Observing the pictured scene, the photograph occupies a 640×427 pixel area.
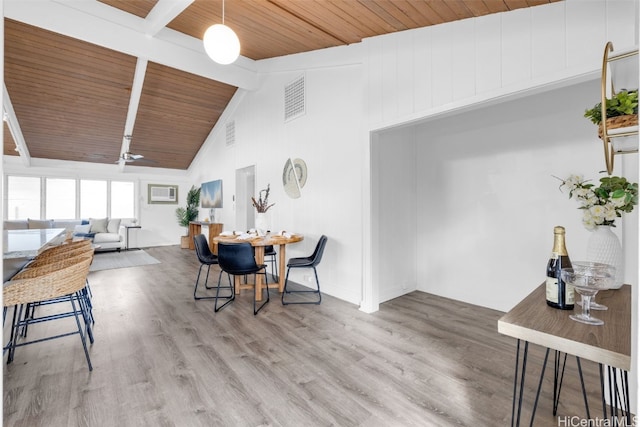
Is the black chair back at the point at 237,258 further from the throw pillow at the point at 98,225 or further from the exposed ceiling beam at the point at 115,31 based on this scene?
the throw pillow at the point at 98,225

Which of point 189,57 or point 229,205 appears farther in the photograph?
point 229,205

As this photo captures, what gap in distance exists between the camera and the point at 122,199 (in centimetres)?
842

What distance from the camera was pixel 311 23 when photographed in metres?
3.25

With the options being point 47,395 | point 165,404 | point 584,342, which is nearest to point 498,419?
point 584,342

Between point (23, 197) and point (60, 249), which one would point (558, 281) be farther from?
point (23, 197)

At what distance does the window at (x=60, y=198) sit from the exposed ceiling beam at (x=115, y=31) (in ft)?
17.7

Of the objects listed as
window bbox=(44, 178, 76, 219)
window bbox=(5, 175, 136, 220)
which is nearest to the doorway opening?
window bbox=(5, 175, 136, 220)

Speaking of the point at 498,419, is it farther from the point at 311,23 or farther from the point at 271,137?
the point at 271,137

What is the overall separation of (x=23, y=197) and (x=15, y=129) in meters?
2.13

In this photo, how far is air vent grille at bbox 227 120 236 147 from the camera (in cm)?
641

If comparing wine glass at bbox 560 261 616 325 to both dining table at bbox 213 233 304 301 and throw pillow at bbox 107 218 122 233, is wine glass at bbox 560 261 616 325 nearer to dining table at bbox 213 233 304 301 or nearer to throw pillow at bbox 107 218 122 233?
dining table at bbox 213 233 304 301

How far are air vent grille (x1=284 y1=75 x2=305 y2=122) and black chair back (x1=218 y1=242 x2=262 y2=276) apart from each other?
2.30 metres

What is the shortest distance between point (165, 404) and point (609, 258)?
8.62 feet

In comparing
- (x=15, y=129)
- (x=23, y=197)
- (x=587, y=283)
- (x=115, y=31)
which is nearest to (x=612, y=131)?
(x=587, y=283)
